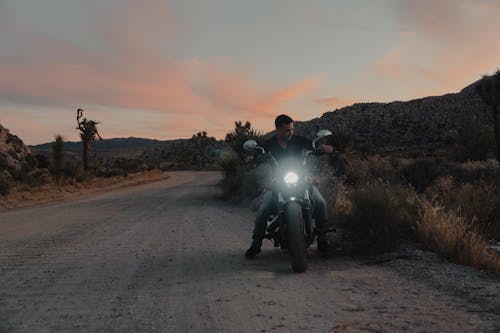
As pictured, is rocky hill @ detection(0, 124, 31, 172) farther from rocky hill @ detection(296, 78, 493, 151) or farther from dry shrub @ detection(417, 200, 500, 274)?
dry shrub @ detection(417, 200, 500, 274)

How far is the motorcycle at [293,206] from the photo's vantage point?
667cm

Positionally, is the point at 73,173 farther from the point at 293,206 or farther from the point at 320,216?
the point at 293,206

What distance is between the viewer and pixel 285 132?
739cm

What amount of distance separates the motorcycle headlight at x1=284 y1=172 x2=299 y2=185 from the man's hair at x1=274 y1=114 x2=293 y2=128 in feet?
2.93

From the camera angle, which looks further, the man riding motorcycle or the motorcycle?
the man riding motorcycle

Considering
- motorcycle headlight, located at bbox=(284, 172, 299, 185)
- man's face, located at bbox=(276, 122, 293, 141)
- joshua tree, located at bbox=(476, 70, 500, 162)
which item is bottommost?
motorcycle headlight, located at bbox=(284, 172, 299, 185)

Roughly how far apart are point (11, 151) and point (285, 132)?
163 ft

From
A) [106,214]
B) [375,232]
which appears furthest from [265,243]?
[106,214]

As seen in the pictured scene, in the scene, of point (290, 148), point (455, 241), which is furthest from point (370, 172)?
point (290, 148)

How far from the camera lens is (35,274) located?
707 centimetres

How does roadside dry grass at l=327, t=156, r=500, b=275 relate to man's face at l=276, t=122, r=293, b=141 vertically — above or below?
below

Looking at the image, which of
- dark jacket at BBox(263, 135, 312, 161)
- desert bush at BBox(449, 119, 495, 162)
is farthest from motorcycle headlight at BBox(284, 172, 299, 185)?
desert bush at BBox(449, 119, 495, 162)

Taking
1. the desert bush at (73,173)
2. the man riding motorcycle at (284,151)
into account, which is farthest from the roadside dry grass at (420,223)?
the desert bush at (73,173)

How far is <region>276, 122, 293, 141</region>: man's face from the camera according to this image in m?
7.39
